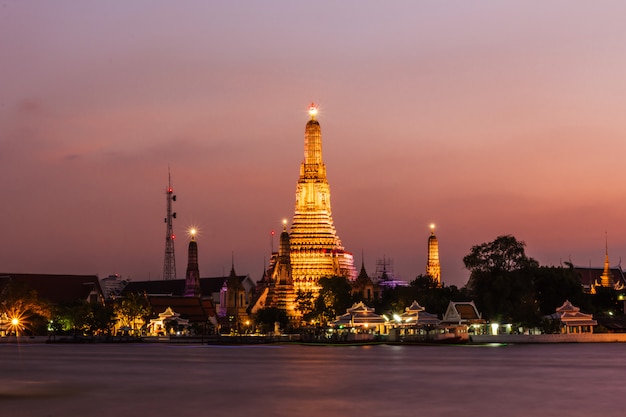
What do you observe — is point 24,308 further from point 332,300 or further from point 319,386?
point 319,386

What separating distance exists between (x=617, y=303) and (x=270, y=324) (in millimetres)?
35970

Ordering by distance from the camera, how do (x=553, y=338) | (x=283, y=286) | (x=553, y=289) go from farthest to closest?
(x=283, y=286)
(x=553, y=289)
(x=553, y=338)

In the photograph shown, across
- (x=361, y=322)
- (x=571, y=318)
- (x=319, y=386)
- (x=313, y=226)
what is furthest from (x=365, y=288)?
(x=319, y=386)

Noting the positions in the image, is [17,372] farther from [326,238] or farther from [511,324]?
[326,238]

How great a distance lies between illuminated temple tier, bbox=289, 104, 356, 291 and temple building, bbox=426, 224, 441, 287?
1545 cm

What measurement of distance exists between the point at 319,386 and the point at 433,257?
327ft

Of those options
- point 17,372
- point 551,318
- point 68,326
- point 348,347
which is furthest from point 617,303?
point 17,372

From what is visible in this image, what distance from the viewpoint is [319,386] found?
136ft

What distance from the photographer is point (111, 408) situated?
3381 cm

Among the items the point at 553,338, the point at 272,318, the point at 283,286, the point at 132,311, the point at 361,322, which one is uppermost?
the point at 283,286

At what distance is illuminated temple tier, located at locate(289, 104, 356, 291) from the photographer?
402ft

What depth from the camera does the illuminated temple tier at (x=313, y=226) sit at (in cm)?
12267

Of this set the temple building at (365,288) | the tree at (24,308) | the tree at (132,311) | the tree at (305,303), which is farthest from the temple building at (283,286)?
the tree at (24,308)

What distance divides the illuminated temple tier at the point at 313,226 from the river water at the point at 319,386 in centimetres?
6001
